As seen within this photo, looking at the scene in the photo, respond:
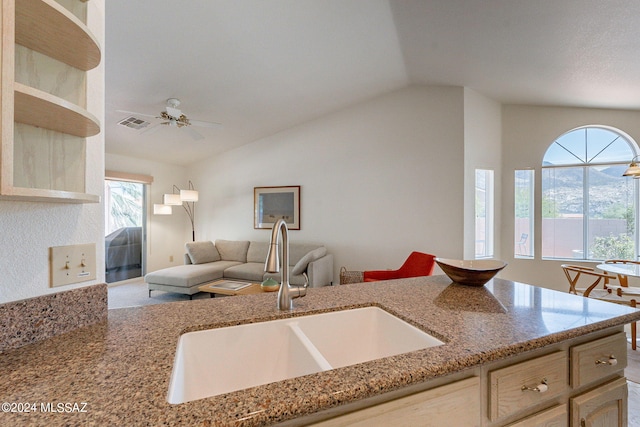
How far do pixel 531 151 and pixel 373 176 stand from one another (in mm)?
2365

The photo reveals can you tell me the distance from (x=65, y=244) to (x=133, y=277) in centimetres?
542

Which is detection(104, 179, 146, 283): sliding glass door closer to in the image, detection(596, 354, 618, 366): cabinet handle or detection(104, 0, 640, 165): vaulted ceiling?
detection(104, 0, 640, 165): vaulted ceiling

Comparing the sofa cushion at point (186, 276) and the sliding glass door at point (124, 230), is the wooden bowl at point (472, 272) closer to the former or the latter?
the sofa cushion at point (186, 276)

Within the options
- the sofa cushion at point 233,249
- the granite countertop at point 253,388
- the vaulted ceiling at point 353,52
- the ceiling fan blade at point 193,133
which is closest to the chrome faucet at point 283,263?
the granite countertop at point 253,388

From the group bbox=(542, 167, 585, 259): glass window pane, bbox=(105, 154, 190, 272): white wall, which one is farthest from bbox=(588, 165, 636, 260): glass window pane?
bbox=(105, 154, 190, 272): white wall

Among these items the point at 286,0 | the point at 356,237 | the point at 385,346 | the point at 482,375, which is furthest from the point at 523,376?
the point at 356,237

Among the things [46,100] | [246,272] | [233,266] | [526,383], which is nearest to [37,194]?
[46,100]

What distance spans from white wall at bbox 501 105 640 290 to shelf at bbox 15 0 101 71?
491 cm

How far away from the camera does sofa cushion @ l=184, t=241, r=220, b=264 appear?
191 inches

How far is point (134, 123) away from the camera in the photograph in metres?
3.82

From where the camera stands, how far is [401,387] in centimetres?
65

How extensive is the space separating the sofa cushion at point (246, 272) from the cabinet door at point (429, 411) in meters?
3.73

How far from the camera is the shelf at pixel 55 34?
64 centimetres

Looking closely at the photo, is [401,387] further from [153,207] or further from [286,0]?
[153,207]
